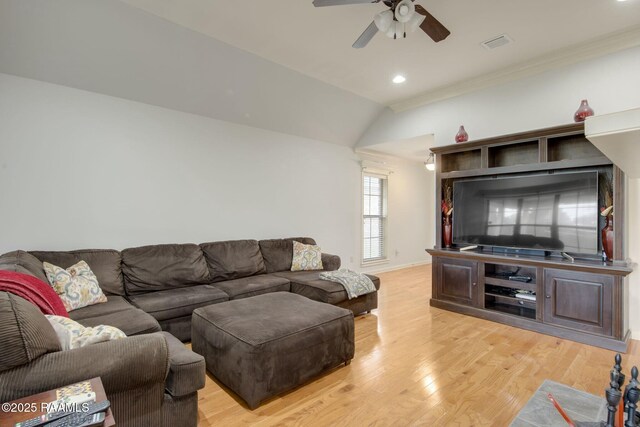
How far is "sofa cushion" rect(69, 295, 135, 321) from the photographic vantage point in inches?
96.3

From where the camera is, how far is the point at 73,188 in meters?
3.24

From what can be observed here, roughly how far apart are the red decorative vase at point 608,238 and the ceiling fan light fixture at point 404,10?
2849 millimetres

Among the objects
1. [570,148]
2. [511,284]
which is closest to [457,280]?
[511,284]

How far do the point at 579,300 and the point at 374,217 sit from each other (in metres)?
3.85

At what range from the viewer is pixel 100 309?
2.59 metres

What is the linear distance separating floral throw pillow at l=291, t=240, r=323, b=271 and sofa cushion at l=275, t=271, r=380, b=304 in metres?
0.37

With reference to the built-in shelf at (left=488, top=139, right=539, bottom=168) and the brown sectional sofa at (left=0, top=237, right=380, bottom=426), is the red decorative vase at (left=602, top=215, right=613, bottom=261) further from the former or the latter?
the brown sectional sofa at (left=0, top=237, right=380, bottom=426)

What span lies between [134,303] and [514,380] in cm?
327

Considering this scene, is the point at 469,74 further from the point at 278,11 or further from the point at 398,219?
the point at 398,219

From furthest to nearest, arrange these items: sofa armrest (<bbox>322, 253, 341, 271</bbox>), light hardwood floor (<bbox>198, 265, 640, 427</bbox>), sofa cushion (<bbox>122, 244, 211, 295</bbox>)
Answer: sofa armrest (<bbox>322, 253, 341, 271</bbox>), sofa cushion (<bbox>122, 244, 211, 295</bbox>), light hardwood floor (<bbox>198, 265, 640, 427</bbox>)

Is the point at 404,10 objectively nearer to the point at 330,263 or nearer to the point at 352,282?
the point at 352,282

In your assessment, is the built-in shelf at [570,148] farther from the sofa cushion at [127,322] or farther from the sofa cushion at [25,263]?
the sofa cushion at [25,263]

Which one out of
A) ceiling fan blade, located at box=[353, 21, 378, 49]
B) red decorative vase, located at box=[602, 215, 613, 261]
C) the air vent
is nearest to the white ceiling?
the air vent

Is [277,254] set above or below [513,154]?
below
